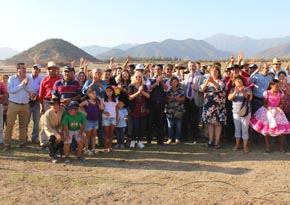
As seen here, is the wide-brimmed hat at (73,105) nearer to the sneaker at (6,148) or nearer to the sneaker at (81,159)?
the sneaker at (81,159)

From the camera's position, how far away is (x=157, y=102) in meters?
8.72

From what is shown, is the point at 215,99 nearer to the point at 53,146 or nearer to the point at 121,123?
the point at 121,123

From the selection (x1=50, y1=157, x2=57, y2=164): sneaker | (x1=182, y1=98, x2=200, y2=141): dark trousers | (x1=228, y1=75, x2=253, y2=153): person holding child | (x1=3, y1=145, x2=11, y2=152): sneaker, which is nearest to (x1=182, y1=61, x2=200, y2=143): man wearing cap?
(x1=182, y1=98, x2=200, y2=141): dark trousers

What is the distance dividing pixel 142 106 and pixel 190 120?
4.41 feet

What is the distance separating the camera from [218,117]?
27.5ft

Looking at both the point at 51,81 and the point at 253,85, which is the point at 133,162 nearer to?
the point at 51,81

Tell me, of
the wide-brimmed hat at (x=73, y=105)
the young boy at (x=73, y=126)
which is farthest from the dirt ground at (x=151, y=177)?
the wide-brimmed hat at (x=73, y=105)

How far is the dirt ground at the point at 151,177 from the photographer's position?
5.51 meters

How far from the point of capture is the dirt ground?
551 cm

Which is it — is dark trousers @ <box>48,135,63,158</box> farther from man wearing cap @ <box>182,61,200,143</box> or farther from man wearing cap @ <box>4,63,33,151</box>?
man wearing cap @ <box>182,61,200,143</box>

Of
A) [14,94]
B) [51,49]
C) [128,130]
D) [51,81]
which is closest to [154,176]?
[128,130]

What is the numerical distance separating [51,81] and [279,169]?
5.13m

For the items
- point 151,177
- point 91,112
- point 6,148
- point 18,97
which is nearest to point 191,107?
point 91,112

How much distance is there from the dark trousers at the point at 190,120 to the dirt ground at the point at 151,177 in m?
0.71
